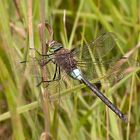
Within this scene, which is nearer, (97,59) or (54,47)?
(54,47)

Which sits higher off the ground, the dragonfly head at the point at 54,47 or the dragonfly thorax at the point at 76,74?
the dragonfly head at the point at 54,47

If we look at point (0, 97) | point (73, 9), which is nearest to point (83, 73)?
point (0, 97)

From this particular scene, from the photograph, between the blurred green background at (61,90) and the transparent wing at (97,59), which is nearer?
the blurred green background at (61,90)

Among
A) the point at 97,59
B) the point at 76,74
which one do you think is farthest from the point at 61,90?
the point at 97,59

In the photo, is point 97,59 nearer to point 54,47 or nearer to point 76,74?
point 76,74

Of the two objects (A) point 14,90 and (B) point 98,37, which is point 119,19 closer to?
(B) point 98,37
